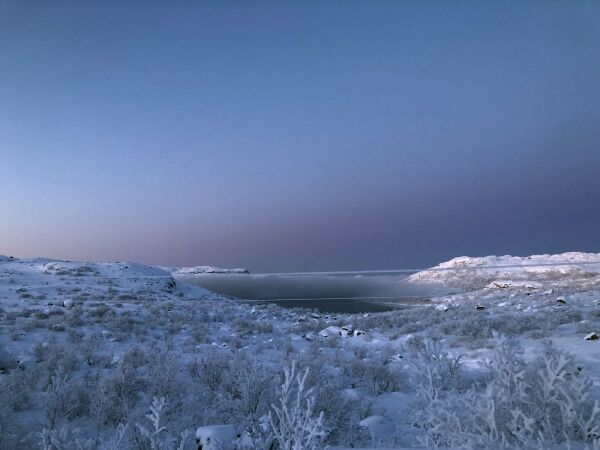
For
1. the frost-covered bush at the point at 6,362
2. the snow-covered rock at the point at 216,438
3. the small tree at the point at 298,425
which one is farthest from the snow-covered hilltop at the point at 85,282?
the small tree at the point at 298,425

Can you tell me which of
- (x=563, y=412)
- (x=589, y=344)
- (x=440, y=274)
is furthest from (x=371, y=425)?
(x=440, y=274)

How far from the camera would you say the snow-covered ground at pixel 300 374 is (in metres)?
2.44

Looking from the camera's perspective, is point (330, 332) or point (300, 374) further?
point (330, 332)

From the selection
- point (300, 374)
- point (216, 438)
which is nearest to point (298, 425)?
point (216, 438)

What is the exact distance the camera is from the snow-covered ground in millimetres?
2441

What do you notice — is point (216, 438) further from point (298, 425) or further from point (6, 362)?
point (6, 362)

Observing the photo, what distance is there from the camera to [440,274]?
22422 mm

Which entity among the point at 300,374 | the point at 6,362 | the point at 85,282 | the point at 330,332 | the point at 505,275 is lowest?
the point at 330,332

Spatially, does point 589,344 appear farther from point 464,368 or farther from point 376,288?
point 376,288

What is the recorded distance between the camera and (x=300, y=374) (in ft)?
14.6

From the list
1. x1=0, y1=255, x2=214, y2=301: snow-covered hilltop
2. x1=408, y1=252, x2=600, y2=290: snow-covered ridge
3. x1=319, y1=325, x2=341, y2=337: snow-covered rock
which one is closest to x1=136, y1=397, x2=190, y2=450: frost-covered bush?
x1=319, y1=325, x2=341, y2=337: snow-covered rock

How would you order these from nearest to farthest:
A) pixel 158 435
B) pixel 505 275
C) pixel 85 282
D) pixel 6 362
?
pixel 158 435
pixel 6 362
pixel 505 275
pixel 85 282

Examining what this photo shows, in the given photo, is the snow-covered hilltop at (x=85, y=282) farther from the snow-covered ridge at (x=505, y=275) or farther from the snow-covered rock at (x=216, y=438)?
the snow-covered ridge at (x=505, y=275)

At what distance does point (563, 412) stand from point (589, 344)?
591 cm
